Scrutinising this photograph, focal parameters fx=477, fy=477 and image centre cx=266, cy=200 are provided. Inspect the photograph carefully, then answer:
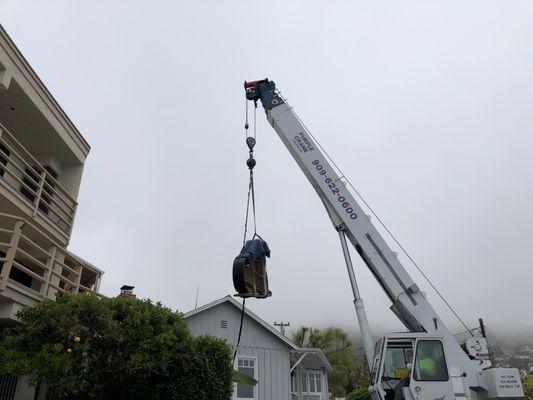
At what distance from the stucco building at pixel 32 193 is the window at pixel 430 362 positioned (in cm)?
855

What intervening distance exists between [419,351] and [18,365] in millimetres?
7741

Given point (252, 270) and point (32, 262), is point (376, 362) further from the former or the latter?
point (32, 262)

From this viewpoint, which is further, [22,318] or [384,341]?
[22,318]

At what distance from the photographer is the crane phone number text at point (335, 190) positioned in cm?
1088

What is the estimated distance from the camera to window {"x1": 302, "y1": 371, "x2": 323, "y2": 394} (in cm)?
2258

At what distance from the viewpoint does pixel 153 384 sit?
12398 mm

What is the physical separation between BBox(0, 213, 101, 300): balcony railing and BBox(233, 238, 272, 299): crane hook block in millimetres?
4976

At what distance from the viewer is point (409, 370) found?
893 centimetres

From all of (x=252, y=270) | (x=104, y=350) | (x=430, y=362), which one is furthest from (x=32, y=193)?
(x=430, y=362)

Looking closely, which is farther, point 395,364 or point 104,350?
point 104,350

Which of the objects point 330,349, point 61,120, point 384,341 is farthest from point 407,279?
point 330,349

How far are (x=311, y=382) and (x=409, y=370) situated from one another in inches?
595

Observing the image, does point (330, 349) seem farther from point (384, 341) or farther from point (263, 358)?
point (384, 341)

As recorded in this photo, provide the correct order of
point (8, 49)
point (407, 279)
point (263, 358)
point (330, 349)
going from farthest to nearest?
point (330, 349) → point (263, 358) → point (8, 49) → point (407, 279)
